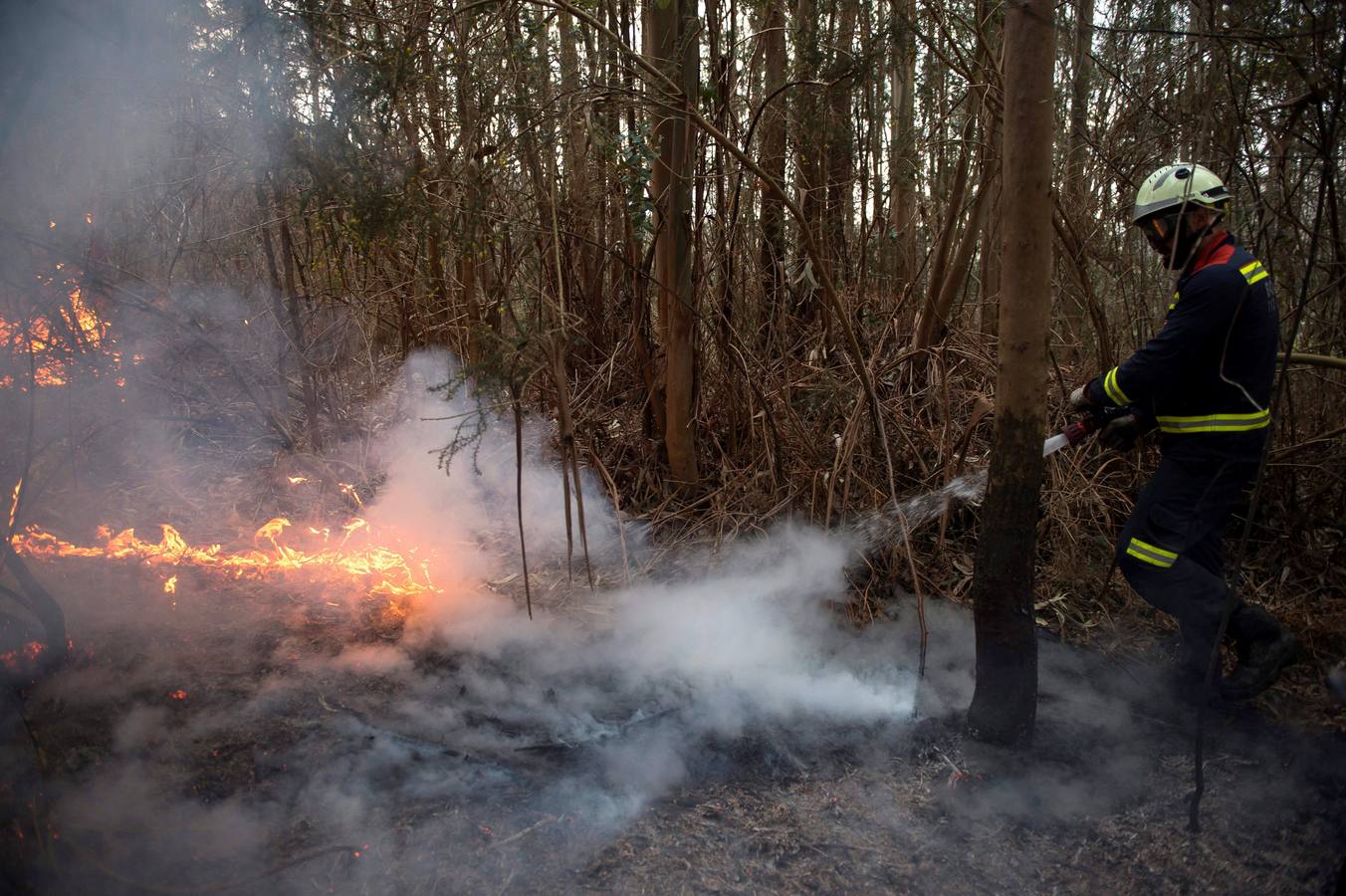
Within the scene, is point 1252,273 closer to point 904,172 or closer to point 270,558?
point 904,172

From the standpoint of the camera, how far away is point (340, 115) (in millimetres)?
4320

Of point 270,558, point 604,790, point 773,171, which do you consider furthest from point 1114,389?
point 270,558

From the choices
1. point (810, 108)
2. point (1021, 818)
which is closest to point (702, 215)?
point (810, 108)

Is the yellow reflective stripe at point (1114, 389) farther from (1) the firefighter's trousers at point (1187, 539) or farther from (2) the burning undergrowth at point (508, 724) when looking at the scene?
(2) the burning undergrowth at point (508, 724)

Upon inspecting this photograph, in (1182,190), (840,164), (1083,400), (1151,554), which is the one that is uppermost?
(840,164)

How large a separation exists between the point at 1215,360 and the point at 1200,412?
233 mm

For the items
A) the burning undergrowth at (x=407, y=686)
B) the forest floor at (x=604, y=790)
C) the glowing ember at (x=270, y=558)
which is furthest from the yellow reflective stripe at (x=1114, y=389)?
the glowing ember at (x=270, y=558)

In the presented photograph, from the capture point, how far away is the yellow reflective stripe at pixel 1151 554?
3545mm

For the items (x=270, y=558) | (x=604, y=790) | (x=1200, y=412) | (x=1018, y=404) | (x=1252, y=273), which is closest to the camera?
(x=1018, y=404)

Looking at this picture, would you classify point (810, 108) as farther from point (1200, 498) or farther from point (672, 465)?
point (1200, 498)

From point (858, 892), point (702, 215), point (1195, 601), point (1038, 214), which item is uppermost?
point (702, 215)

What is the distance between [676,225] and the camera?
5.22 metres

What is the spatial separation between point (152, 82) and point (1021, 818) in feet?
19.8

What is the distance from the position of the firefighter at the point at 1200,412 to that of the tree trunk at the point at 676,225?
2.58 meters
